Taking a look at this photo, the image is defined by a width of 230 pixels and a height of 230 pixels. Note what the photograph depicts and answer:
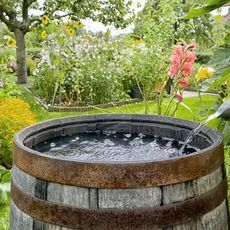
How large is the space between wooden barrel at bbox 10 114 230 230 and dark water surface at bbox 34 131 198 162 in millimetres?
302

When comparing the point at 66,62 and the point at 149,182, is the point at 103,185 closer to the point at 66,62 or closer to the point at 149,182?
the point at 149,182

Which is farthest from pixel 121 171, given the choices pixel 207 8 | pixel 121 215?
pixel 207 8

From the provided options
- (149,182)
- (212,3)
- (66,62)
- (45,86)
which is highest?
(212,3)

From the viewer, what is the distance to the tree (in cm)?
940

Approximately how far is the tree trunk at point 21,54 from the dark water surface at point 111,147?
8783 millimetres

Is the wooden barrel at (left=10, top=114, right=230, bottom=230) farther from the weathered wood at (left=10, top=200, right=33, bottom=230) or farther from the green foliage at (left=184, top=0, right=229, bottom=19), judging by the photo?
the green foliage at (left=184, top=0, right=229, bottom=19)

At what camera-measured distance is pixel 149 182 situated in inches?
46.3

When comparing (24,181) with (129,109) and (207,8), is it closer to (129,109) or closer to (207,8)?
(207,8)

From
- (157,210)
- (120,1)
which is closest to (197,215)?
(157,210)

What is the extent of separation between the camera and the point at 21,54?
1048 cm

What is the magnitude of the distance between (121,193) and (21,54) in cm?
971

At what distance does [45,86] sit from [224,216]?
6.63m

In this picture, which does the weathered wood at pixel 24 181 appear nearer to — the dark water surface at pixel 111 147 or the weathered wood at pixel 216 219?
the dark water surface at pixel 111 147

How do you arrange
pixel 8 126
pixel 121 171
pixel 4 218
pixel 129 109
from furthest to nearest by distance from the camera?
A: pixel 129 109
pixel 8 126
pixel 4 218
pixel 121 171
